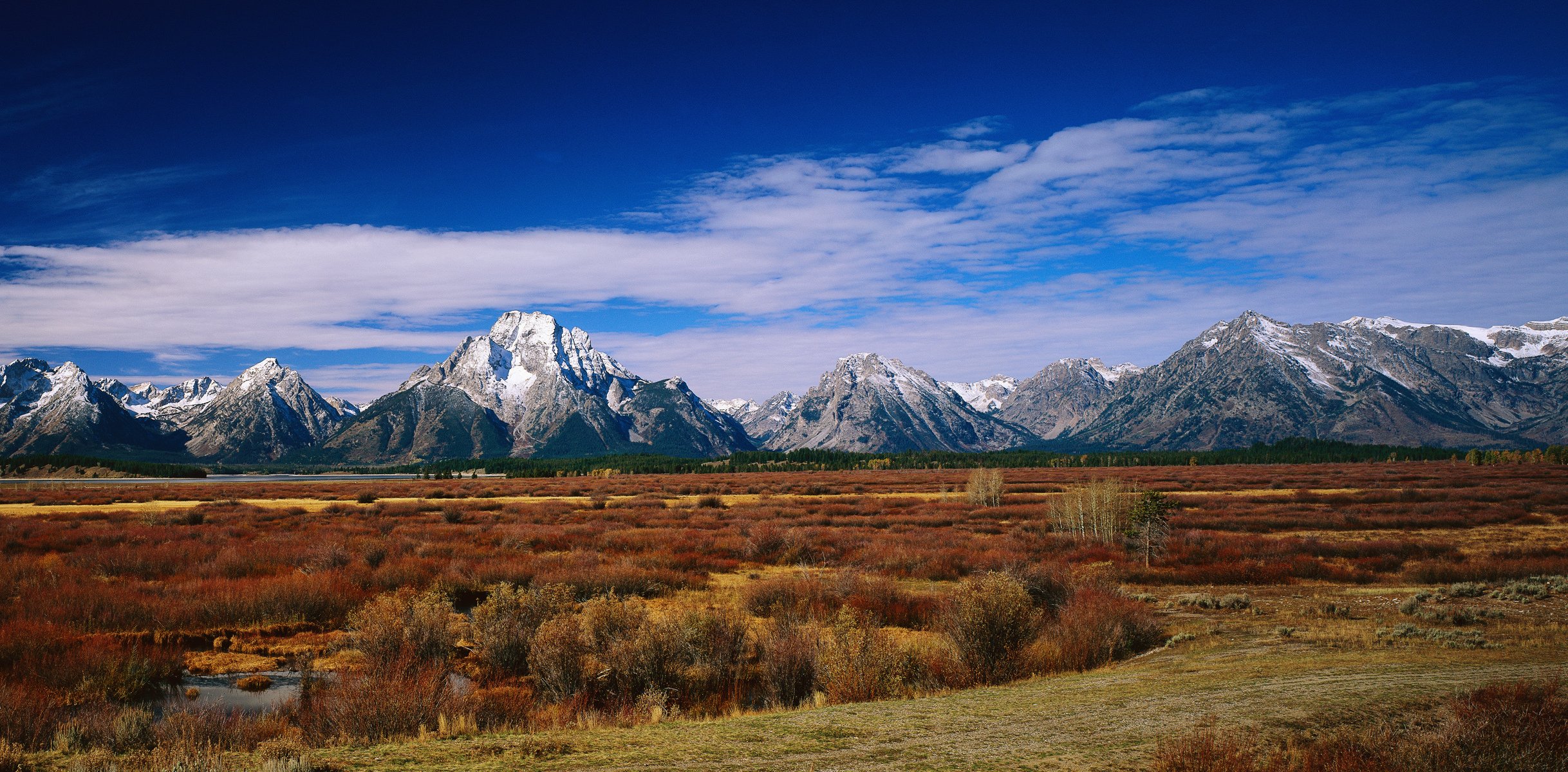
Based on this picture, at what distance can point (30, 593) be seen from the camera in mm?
15953

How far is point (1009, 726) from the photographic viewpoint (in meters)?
7.64

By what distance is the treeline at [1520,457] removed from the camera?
376 ft

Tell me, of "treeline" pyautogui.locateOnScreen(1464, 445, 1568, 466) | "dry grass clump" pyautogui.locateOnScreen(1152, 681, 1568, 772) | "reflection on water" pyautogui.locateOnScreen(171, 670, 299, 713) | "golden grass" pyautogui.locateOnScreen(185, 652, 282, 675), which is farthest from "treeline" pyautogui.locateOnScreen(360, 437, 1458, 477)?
"dry grass clump" pyautogui.locateOnScreen(1152, 681, 1568, 772)

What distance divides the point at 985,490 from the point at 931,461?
11091 cm

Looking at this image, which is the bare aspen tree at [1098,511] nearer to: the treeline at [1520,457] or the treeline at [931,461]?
the treeline at [931,461]

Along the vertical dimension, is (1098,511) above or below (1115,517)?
above

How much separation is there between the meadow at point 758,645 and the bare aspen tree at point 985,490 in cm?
1951

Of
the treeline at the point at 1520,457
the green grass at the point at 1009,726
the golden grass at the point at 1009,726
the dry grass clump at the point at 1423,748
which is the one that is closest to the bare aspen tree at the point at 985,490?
the golden grass at the point at 1009,726

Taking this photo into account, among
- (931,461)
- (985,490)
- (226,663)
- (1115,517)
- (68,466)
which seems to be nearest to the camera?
(226,663)

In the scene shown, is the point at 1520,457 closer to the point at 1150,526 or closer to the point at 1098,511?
the point at 1098,511

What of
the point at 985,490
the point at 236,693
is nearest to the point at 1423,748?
the point at 236,693

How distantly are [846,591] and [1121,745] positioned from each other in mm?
11908

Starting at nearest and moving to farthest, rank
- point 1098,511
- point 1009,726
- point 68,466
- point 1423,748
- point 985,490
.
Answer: point 1423,748 < point 1009,726 < point 1098,511 < point 985,490 < point 68,466

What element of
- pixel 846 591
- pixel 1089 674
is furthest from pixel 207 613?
pixel 1089 674
